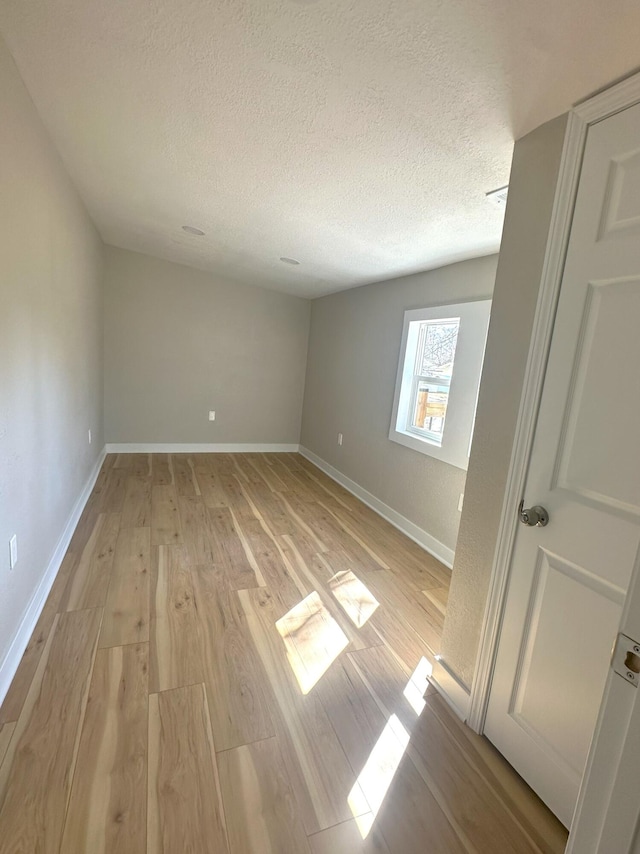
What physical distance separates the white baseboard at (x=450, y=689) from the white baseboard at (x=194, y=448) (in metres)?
3.94

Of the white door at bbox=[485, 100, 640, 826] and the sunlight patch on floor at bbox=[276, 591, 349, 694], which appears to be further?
the sunlight patch on floor at bbox=[276, 591, 349, 694]

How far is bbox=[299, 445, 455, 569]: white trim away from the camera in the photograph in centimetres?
283

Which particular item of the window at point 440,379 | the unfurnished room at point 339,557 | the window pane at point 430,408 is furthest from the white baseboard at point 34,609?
the window pane at point 430,408

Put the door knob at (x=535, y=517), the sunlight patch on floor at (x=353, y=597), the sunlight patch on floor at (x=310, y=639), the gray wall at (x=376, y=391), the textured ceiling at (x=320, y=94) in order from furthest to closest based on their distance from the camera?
the gray wall at (x=376, y=391) → the sunlight patch on floor at (x=353, y=597) → the sunlight patch on floor at (x=310, y=639) → the door knob at (x=535, y=517) → the textured ceiling at (x=320, y=94)

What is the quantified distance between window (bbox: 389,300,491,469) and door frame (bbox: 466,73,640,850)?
1297mm

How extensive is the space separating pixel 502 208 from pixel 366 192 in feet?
2.18

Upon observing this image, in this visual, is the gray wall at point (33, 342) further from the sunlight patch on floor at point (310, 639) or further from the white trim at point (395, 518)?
the white trim at point (395, 518)

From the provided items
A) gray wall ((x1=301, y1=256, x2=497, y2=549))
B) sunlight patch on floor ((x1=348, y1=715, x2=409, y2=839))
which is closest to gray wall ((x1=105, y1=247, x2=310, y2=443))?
gray wall ((x1=301, y1=256, x2=497, y2=549))

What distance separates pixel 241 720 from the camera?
1431 millimetres

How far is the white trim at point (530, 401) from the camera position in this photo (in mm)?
1191

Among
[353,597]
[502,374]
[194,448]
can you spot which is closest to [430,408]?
[353,597]

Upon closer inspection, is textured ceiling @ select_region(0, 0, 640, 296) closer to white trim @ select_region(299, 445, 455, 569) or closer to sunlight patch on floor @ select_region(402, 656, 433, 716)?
white trim @ select_region(299, 445, 455, 569)

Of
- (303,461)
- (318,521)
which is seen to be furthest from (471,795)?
(303,461)

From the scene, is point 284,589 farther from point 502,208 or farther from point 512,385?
point 502,208
